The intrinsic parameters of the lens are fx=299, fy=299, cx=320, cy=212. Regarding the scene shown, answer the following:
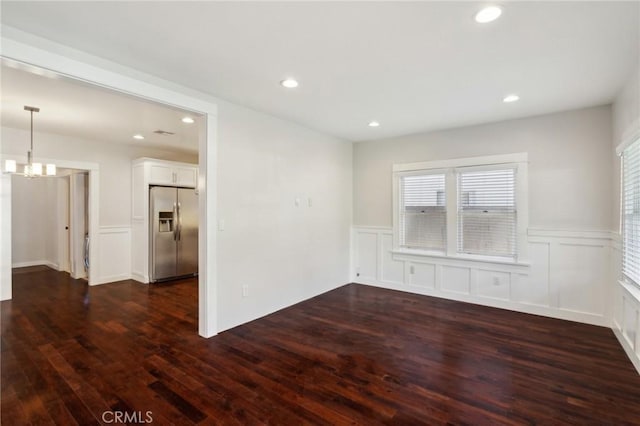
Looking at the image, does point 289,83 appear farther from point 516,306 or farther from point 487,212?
point 516,306

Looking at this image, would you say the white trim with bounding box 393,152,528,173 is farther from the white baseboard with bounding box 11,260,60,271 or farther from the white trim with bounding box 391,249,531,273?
the white baseboard with bounding box 11,260,60,271

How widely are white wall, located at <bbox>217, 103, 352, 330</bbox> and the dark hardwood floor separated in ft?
1.41

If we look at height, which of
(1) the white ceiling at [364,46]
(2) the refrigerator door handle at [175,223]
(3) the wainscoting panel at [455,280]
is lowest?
(3) the wainscoting panel at [455,280]

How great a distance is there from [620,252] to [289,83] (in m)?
3.82

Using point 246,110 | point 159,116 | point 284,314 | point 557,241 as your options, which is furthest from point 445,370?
point 159,116

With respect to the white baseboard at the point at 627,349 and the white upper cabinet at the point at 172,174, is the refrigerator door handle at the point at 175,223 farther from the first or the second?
the white baseboard at the point at 627,349

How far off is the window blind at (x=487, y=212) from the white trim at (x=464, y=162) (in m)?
0.13

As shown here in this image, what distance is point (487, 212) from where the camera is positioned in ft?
14.1

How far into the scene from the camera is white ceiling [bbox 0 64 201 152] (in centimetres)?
302

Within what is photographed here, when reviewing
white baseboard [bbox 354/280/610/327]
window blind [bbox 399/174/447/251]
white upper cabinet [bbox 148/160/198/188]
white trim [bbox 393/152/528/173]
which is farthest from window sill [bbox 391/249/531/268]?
white upper cabinet [bbox 148/160/198/188]

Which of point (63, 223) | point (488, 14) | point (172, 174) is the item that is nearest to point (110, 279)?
point (63, 223)

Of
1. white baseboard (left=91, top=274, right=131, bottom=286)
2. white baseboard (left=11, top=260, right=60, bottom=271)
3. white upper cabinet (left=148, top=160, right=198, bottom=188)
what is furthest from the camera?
white baseboard (left=11, top=260, right=60, bottom=271)

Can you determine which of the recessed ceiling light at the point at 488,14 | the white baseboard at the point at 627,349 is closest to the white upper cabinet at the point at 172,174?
the recessed ceiling light at the point at 488,14

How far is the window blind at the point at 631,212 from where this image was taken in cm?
265
